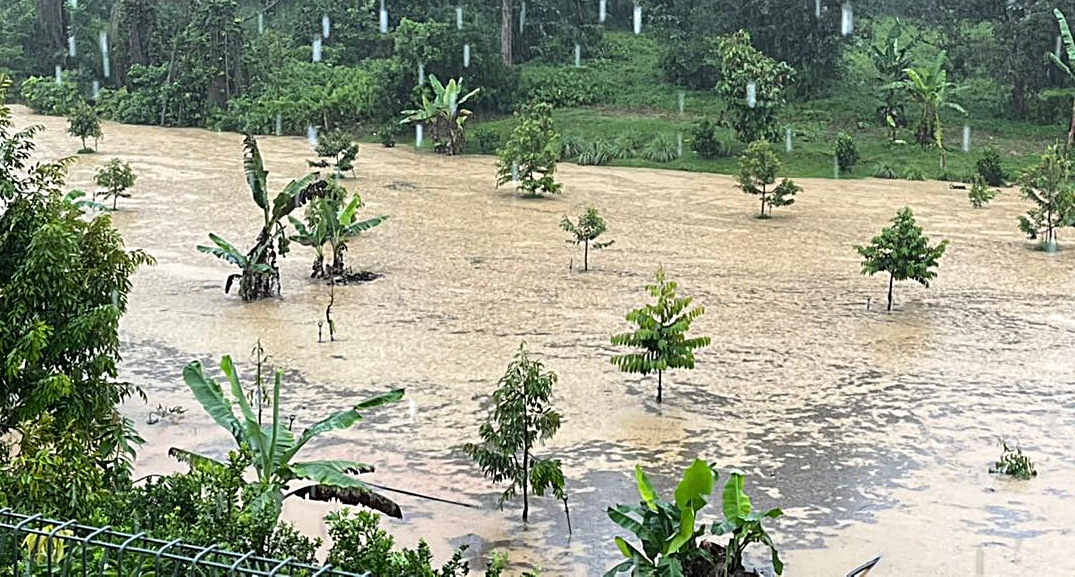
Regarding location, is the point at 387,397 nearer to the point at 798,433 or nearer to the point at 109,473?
→ the point at 109,473

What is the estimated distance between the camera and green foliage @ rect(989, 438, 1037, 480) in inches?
350

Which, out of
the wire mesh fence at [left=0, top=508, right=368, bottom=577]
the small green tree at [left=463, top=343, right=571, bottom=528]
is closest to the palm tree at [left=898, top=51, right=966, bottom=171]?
the small green tree at [left=463, top=343, right=571, bottom=528]

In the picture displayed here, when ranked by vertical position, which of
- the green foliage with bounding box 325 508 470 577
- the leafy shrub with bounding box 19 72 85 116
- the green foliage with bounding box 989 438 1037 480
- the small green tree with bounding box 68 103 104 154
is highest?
the leafy shrub with bounding box 19 72 85 116

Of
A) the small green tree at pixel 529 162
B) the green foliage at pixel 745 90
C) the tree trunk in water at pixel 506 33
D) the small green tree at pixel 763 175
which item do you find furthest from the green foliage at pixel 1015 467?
the tree trunk in water at pixel 506 33

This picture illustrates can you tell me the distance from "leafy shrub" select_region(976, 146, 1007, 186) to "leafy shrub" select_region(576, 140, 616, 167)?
7.68 metres

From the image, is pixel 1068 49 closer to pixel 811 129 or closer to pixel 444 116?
pixel 811 129

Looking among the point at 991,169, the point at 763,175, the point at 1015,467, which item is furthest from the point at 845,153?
the point at 1015,467

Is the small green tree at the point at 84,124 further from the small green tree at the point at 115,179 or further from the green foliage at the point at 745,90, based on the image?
the green foliage at the point at 745,90

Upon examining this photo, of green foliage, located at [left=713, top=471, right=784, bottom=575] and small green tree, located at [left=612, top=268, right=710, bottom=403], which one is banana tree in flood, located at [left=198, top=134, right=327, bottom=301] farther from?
green foliage, located at [left=713, top=471, right=784, bottom=575]

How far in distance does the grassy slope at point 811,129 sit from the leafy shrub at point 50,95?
11671mm

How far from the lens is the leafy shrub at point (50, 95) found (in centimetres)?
3441

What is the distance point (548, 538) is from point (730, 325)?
19.9 ft

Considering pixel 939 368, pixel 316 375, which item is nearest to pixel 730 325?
pixel 939 368

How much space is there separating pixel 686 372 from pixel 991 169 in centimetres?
1567
